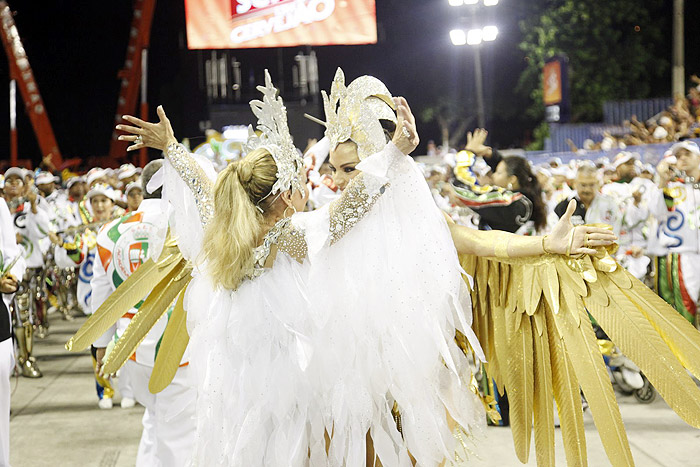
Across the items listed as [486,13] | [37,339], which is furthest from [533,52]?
[37,339]

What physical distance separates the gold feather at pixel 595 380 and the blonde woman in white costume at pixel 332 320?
12.5 inches

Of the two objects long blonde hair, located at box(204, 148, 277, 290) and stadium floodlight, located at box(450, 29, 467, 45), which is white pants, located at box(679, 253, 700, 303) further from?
stadium floodlight, located at box(450, 29, 467, 45)

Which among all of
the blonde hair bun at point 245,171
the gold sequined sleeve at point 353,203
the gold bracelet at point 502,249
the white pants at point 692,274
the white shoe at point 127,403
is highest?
the blonde hair bun at point 245,171

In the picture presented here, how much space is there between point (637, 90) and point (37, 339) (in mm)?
24616

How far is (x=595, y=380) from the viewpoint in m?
3.18

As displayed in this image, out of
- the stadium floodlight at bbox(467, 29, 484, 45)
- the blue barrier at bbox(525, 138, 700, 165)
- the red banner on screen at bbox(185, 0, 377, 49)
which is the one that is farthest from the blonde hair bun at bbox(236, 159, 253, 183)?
the red banner on screen at bbox(185, 0, 377, 49)

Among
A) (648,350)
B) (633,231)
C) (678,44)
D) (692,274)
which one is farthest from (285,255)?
(678,44)

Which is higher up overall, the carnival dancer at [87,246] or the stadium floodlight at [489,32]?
the stadium floodlight at [489,32]

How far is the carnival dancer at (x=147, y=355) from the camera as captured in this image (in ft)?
14.6

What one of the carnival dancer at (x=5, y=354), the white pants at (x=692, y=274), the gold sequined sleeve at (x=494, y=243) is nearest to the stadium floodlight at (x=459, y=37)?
the white pants at (x=692, y=274)

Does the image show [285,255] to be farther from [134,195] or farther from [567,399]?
[134,195]

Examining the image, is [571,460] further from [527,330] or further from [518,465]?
[518,465]

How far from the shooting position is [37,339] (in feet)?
36.4

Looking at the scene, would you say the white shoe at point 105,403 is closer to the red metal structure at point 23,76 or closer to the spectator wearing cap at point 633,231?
the spectator wearing cap at point 633,231
